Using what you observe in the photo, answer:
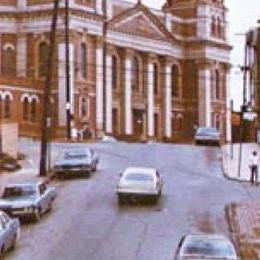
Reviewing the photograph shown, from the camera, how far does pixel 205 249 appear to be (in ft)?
89.1

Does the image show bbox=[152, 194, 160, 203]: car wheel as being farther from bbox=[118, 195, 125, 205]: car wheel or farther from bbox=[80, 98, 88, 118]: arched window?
bbox=[80, 98, 88, 118]: arched window

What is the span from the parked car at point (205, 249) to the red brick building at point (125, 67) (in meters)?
63.3

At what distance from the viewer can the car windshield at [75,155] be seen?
169 ft

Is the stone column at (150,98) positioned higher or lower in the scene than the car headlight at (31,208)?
higher

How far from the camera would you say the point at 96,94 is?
101 meters

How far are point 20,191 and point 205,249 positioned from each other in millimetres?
13367

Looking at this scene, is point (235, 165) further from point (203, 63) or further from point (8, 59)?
point (203, 63)

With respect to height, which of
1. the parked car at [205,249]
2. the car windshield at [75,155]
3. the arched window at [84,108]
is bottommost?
the parked car at [205,249]

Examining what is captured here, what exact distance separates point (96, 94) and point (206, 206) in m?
59.0

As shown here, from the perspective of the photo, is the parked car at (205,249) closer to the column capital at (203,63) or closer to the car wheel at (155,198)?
the car wheel at (155,198)

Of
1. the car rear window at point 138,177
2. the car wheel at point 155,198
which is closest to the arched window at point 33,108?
the car rear window at point 138,177

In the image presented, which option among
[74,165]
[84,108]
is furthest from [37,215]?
[84,108]

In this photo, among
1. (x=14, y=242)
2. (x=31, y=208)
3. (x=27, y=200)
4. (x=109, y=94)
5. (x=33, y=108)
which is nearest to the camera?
(x=14, y=242)

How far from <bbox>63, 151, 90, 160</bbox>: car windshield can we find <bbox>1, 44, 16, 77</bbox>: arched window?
4926 cm
